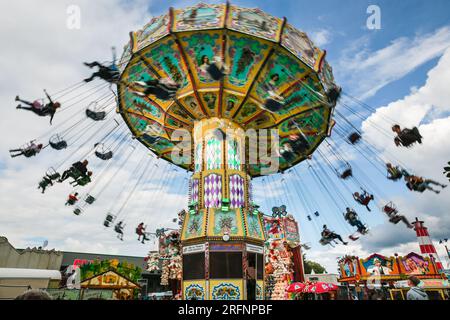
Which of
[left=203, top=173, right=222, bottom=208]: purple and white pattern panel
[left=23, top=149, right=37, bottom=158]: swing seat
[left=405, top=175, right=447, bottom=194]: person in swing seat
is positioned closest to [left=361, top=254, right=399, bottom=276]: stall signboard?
[left=405, top=175, right=447, bottom=194]: person in swing seat

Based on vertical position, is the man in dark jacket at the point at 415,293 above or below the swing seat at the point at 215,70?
below

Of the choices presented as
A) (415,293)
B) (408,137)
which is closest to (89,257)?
(408,137)

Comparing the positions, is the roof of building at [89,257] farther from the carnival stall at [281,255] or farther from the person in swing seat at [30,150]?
the person in swing seat at [30,150]

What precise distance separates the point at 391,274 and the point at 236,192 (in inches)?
741

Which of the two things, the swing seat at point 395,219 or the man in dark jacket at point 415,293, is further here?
the swing seat at point 395,219

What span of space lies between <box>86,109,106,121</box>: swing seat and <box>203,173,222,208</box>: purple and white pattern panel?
593 cm

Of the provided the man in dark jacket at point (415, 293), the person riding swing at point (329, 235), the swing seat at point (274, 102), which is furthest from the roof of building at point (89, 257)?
the man in dark jacket at point (415, 293)

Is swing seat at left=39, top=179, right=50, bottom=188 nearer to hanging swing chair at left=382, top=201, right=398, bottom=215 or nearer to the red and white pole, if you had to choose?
hanging swing chair at left=382, top=201, right=398, bottom=215

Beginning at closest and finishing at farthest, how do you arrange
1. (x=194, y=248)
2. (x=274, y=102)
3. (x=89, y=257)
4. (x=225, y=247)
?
(x=274, y=102) → (x=225, y=247) → (x=194, y=248) → (x=89, y=257)

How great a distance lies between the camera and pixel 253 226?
14.6 metres

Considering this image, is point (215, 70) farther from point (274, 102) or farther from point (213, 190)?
point (213, 190)

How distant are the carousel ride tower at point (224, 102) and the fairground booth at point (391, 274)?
1516 cm

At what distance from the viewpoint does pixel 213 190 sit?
15.0m

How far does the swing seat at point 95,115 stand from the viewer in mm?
12086
